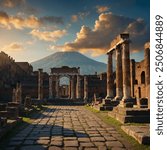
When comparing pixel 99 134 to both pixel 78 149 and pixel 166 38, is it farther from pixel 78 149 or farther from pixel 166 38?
pixel 166 38

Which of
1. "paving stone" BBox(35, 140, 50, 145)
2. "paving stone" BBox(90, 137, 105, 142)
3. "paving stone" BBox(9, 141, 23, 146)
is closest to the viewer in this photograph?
"paving stone" BBox(9, 141, 23, 146)

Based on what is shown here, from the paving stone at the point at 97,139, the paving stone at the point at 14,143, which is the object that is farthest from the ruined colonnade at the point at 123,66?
the paving stone at the point at 14,143

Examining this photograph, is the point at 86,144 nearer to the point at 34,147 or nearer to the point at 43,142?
the point at 43,142

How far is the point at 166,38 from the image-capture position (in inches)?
195

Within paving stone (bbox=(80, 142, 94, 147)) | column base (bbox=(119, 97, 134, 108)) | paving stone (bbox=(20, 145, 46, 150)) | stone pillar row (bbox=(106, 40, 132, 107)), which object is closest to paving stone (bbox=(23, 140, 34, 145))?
paving stone (bbox=(20, 145, 46, 150))

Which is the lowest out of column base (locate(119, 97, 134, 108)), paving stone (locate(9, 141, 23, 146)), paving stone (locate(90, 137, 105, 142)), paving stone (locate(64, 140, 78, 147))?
paving stone (locate(9, 141, 23, 146))

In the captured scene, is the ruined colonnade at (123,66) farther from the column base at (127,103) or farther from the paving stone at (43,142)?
the paving stone at (43,142)

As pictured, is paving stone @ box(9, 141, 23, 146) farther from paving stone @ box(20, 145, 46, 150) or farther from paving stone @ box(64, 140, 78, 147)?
paving stone @ box(64, 140, 78, 147)

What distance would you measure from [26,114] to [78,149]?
10.1 m

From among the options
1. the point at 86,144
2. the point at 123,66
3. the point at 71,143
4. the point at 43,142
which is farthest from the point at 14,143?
the point at 123,66

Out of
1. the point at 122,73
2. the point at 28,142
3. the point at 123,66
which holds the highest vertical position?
the point at 123,66

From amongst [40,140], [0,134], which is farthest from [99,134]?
[0,134]

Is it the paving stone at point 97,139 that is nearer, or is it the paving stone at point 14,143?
the paving stone at point 14,143

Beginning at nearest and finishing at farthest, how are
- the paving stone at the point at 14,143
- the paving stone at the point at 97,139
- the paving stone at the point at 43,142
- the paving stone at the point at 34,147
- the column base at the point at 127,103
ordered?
the paving stone at the point at 34,147 < the paving stone at the point at 14,143 < the paving stone at the point at 43,142 < the paving stone at the point at 97,139 < the column base at the point at 127,103
